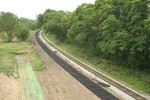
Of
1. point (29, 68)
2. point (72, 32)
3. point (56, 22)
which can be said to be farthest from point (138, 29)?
point (56, 22)

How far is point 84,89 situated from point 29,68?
870cm

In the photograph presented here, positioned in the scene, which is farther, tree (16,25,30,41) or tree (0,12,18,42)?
tree (16,25,30,41)

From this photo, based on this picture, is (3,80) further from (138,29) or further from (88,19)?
(138,29)

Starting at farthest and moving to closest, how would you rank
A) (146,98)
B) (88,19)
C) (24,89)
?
(88,19) < (24,89) < (146,98)

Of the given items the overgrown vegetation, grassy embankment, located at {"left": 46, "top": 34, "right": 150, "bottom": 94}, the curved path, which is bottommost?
the curved path

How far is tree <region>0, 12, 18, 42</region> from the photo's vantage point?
3596 centimetres

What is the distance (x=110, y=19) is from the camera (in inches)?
572

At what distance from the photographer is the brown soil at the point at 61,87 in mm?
11148

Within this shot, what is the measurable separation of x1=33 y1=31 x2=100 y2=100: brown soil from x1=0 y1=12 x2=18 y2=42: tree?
83.5ft

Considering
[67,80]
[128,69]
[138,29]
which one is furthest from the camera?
[128,69]

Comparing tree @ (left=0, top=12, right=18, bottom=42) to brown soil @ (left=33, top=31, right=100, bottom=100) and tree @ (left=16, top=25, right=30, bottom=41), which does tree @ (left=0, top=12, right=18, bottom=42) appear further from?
brown soil @ (left=33, top=31, right=100, bottom=100)

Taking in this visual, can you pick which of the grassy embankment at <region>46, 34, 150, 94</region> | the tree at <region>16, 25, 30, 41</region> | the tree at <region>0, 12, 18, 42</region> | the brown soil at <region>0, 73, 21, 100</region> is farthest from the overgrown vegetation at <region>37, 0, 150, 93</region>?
the tree at <region>0, 12, 18, 42</region>

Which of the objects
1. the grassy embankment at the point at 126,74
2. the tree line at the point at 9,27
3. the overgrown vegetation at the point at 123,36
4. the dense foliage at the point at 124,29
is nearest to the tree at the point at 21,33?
the tree line at the point at 9,27

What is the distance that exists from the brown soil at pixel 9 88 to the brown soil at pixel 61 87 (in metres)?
2.16
